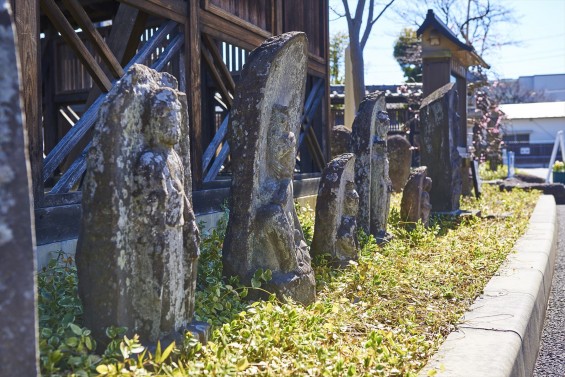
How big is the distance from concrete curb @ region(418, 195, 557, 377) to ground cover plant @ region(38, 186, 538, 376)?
0.12 meters

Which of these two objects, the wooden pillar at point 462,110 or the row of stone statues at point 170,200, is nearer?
the row of stone statues at point 170,200

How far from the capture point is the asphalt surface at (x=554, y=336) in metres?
4.25

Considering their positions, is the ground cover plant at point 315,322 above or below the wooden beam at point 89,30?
below

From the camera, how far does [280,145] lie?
430cm

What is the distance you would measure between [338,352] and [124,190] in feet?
4.71

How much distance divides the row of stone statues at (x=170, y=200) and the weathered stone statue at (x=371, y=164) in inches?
77.2

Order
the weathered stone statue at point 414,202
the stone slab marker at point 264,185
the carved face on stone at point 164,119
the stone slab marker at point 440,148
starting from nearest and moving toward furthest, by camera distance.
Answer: the carved face on stone at point 164,119 → the stone slab marker at point 264,185 → the weathered stone statue at point 414,202 → the stone slab marker at point 440,148

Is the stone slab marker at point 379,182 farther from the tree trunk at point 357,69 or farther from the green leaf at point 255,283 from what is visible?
the tree trunk at point 357,69

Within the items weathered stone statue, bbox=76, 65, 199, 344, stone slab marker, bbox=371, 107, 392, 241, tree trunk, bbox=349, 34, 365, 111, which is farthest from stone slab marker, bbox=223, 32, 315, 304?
tree trunk, bbox=349, 34, 365, 111

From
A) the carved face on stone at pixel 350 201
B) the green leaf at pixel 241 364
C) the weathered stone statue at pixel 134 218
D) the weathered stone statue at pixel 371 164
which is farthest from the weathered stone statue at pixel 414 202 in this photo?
the green leaf at pixel 241 364

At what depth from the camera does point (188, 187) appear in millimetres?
3457

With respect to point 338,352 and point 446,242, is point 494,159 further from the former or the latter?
point 338,352

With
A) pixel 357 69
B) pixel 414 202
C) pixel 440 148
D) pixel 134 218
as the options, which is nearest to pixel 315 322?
pixel 134 218

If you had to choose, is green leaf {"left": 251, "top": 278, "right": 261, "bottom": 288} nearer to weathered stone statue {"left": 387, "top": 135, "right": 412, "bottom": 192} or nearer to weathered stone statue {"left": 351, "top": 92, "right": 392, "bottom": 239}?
weathered stone statue {"left": 351, "top": 92, "right": 392, "bottom": 239}
